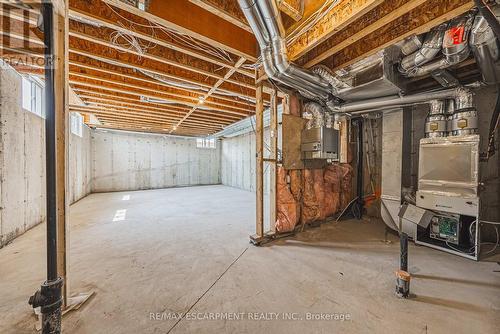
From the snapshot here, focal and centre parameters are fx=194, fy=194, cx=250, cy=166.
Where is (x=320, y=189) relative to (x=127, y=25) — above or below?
below

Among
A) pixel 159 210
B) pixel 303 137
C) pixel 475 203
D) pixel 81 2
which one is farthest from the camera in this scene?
pixel 159 210

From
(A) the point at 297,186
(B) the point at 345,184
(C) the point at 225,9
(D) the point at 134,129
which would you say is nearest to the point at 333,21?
(C) the point at 225,9

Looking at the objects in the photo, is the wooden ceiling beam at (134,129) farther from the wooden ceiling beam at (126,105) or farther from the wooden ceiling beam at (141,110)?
the wooden ceiling beam at (126,105)

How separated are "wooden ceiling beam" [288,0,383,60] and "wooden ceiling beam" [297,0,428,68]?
263 mm

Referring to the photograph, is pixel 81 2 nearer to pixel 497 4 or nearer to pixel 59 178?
pixel 59 178

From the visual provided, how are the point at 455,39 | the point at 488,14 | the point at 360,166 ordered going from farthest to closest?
1. the point at 360,166
2. the point at 455,39
3. the point at 488,14

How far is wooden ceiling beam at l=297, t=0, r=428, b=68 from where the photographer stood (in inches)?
59.4

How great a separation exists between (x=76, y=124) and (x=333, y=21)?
6770mm

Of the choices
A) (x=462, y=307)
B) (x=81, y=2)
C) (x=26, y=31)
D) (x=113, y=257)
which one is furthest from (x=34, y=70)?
(x=462, y=307)

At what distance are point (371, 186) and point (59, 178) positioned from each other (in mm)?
4630

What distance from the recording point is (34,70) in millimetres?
2812

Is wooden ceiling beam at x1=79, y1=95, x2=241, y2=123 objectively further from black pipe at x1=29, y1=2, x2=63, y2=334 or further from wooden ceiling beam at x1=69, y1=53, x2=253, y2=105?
black pipe at x1=29, y1=2, x2=63, y2=334

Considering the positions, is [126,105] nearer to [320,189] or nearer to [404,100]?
[320,189]

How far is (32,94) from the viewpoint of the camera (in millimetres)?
3201
